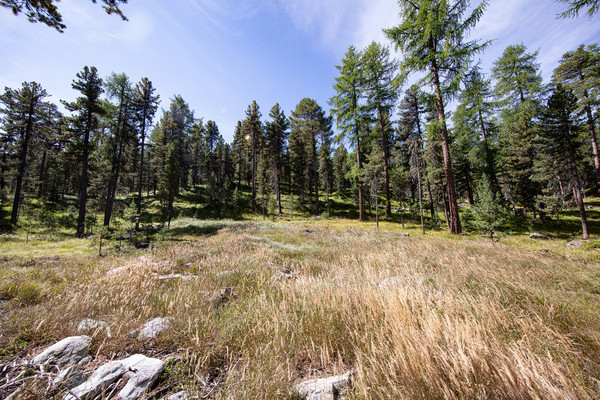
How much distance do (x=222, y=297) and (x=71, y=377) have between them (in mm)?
2031

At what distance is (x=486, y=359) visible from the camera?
4.96 ft

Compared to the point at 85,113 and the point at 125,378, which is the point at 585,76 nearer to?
the point at 125,378

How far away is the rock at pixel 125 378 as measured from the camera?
5.11 feet

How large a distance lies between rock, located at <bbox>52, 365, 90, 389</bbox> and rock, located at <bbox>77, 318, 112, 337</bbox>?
0.64 metres

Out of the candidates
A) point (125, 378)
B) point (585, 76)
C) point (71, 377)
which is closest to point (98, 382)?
point (125, 378)

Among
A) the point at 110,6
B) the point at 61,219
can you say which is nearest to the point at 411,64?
the point at 110,6

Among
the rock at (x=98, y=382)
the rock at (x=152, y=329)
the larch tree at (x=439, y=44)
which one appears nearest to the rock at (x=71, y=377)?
the rock at (x=98, y=382)

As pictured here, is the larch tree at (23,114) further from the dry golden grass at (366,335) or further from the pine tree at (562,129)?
the pine tree at (562,129)

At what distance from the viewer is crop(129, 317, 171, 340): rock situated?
2.39 m

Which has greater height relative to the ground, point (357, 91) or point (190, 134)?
point (190, 134)

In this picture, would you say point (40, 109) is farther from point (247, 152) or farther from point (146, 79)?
point (247, 152)

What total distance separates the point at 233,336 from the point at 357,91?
23659 millimetres

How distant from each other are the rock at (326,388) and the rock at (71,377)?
188 cm

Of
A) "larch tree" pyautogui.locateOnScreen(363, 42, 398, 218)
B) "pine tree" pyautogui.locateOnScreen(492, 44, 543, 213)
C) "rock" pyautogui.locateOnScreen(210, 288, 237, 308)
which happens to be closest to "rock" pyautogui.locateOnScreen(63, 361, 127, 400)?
"rock" pyautogui.locateOnScreen(210, 288, 237, 308)
